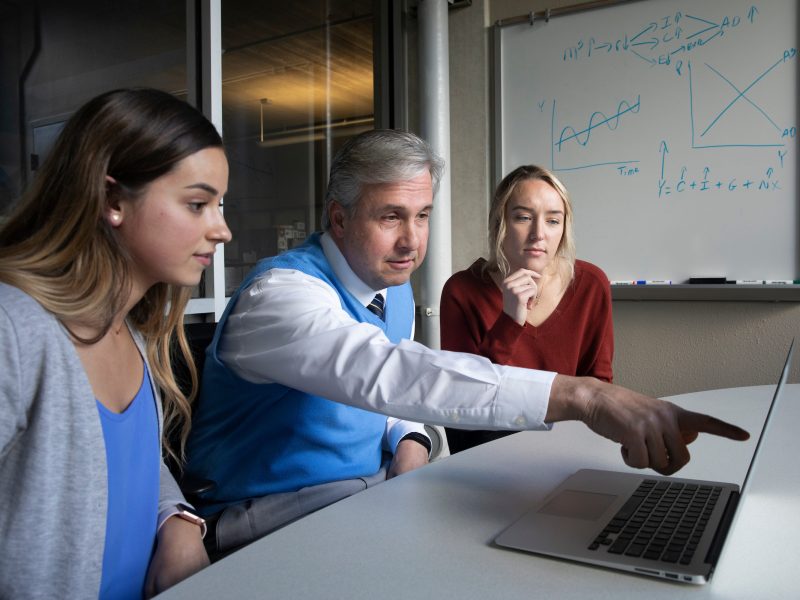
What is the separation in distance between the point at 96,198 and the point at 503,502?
2.20 feet

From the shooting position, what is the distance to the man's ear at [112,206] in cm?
91

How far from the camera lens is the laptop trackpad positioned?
841 millimetres

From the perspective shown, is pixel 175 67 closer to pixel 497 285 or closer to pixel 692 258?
pixel 497 285

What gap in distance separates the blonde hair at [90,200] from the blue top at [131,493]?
13cm

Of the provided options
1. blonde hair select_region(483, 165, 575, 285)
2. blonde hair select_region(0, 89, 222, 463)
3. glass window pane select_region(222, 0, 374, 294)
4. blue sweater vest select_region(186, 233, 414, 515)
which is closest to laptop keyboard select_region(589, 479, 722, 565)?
blue sweater vest select_region(186, 233, 414, 515)

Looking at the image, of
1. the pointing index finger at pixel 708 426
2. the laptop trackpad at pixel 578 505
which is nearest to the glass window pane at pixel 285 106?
the laptop trackpad at pixel 578 505

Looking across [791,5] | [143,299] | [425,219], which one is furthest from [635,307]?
[143,299]

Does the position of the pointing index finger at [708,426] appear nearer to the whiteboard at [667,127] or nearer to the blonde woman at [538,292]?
the blonde woman at [538,292]

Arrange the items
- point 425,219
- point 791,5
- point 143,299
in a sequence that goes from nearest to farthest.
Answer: point 143,299, point 425,219, point 791,5

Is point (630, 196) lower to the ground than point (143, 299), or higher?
higher

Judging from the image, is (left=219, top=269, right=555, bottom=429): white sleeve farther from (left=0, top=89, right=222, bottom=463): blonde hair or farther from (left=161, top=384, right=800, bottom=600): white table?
(left=0, top=89, right=222, bottom=463): blonde hair

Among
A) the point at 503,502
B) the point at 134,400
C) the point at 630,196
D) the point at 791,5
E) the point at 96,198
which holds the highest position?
the point at 791,5

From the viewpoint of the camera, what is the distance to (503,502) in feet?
3.01

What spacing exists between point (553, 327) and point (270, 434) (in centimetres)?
104
